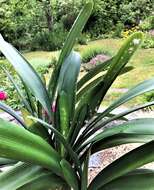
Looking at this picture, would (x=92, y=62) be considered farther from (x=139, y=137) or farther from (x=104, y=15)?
(x=139, y=137)

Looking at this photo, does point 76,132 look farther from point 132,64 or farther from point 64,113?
point 132,64

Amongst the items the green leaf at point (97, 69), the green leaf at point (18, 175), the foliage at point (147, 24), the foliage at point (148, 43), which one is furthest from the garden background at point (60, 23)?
the green leaf at point (18, 175)

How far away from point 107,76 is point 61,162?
1.32 ft

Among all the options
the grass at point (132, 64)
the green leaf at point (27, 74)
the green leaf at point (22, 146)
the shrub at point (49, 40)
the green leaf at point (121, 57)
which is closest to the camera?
the green leaf at point (22, 146)

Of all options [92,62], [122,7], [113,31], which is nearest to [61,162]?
[92,62]

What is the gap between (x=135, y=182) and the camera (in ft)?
6.30

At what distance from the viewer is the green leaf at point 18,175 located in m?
1.77

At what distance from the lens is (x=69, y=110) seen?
1.97 meters

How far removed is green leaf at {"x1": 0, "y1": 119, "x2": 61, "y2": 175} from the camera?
145 centimetres

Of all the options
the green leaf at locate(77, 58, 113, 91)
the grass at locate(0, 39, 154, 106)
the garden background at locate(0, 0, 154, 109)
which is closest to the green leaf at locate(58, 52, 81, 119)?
the green leaf at locate(77, 58, 113, 91)

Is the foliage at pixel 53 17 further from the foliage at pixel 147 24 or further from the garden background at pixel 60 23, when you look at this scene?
the foliage at pixel 147 24

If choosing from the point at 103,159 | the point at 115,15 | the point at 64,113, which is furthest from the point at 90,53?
the point at 64,113

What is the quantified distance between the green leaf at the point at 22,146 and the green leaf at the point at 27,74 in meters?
0.36

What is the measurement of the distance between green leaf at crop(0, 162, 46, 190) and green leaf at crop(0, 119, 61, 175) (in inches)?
5.4
